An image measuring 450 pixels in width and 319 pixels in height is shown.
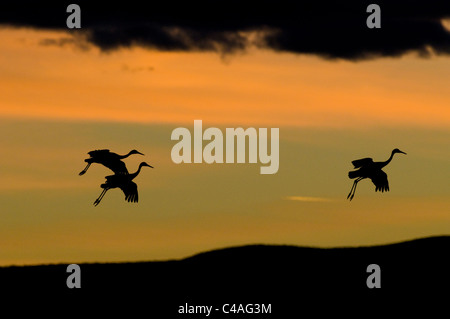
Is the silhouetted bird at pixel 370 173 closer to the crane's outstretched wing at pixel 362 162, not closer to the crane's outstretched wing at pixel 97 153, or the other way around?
the crane's outstretched wing at pixel 362 162

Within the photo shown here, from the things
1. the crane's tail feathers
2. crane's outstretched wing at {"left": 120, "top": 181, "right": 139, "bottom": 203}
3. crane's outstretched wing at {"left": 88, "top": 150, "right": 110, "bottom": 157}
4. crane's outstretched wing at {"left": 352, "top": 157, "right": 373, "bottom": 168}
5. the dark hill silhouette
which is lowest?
the dark hill silhouette

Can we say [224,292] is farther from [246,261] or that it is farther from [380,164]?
[380,164]

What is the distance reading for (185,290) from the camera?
163ft

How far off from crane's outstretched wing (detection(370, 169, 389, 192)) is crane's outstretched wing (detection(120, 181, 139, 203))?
1078cm

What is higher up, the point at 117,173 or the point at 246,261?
the point at 117,173

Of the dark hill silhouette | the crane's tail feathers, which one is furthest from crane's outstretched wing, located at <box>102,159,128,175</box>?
the crane's tail feathers

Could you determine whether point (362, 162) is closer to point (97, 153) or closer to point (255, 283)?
point (255, 283)

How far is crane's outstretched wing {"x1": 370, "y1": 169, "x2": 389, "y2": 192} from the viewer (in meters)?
49.7

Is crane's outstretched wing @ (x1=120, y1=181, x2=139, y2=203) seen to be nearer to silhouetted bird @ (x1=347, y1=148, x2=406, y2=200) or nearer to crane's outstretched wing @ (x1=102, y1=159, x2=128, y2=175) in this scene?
crane's outstretched wing @ (x1=102, y1=159, x2=128, y2=175)

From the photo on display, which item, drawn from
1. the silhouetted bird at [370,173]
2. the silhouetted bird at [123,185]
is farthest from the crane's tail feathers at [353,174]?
the silhouetted bird at [123,185]
